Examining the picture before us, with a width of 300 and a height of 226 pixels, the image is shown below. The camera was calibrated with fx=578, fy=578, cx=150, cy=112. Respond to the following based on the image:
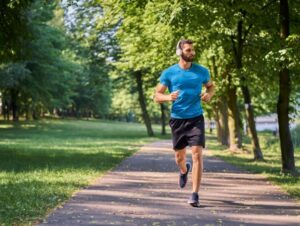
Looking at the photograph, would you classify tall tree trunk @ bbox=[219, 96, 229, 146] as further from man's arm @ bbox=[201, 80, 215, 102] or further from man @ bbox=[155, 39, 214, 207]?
man @ bbox=[155, 39, 214, 207]

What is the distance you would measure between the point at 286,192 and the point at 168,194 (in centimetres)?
212

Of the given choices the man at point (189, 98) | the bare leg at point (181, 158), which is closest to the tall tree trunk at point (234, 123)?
the bare leg at point (181, 158)

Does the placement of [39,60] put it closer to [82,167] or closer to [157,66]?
[157,66]

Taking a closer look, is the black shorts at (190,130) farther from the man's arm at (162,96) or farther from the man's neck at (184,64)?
the man's neck at (184,64)

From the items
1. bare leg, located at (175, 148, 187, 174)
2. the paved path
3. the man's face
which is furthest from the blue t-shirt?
the paved path

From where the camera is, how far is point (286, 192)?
9945 millimetres

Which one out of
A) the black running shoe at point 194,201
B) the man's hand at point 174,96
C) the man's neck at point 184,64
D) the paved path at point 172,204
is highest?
the man's neck at point 184,64

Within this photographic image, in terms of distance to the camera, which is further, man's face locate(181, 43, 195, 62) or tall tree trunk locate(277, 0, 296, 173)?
tall tree trunk locate(277, 0, 296, 173)

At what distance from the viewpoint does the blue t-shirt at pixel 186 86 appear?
791 cm

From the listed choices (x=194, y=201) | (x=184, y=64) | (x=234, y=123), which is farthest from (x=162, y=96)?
(x=234, y=123)

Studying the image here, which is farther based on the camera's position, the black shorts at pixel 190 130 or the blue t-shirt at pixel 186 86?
the black shorts at pixel 190 130

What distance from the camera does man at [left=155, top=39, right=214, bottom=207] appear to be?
26.0ft

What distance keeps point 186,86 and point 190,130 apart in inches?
24.8

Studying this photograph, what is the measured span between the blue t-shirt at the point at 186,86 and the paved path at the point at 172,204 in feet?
4.39
